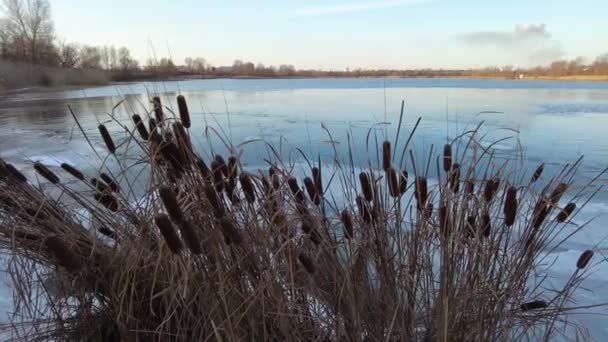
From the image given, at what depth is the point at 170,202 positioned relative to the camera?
39.4 inches

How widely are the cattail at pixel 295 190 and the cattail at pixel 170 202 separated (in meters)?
0.60

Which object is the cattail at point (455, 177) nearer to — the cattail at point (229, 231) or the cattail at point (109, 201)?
the cattail at point (229, 231)

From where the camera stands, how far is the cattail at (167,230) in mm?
986

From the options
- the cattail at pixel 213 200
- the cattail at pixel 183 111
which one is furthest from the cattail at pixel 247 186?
the cattail at pixel 183 111

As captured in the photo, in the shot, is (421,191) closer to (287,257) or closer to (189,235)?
(287,257)

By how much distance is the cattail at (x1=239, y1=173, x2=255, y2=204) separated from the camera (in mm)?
1402

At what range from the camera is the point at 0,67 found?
33.4 meters

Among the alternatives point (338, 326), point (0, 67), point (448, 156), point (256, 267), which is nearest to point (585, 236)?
point (448, 156)

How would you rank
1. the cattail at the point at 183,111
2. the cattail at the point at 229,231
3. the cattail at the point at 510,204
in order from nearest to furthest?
1. the cattail at the point at 229,231
2. the cattail at the point at 510,204
3. the cattail at the point at 183,111

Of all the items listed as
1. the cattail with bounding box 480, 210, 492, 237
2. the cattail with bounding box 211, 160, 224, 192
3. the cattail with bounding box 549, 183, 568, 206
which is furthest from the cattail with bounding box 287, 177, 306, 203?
the cattail with bounding box 549, 183, 568, 206

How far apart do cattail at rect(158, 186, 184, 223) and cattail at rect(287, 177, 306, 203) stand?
60cm

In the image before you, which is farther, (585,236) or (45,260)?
(585,236)

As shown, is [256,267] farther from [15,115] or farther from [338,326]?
[15,115]

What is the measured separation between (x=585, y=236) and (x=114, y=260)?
12.2 feet
